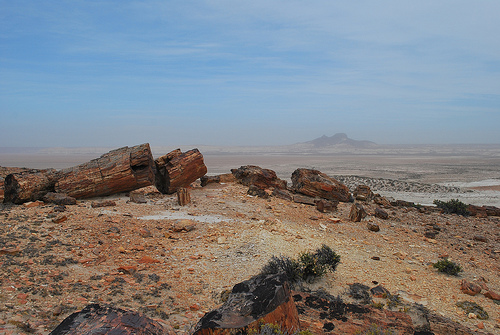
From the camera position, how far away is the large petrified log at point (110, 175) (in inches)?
544

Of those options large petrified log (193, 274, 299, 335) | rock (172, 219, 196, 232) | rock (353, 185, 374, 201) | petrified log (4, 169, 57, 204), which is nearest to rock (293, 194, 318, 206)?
rock (353, 185, 374, 201)

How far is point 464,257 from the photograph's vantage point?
1135 cm

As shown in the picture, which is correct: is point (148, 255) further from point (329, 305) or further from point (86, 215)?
point (329, 305)

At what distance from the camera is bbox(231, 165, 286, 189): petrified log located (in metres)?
17.7

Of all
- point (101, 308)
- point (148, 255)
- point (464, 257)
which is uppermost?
point (101, 308)

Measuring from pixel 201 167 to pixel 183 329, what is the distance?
452 inches

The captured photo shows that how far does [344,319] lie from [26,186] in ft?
39.8

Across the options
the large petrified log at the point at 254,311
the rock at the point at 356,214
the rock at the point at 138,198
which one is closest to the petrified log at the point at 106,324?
Result: the large petrified log at the point at 254,311

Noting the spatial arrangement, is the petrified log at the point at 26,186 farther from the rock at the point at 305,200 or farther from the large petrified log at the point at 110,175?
the rock at the point at 305,200

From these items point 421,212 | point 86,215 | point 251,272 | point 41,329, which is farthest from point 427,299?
point 421,212

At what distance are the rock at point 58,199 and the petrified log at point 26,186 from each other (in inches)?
24.0

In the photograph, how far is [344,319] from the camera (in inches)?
226

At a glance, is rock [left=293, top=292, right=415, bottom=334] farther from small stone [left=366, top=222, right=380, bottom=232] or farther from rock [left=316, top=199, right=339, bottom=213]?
rock [left=316, top=199, right=339, bottom=213]

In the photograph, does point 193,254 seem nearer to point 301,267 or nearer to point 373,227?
point 301,267
